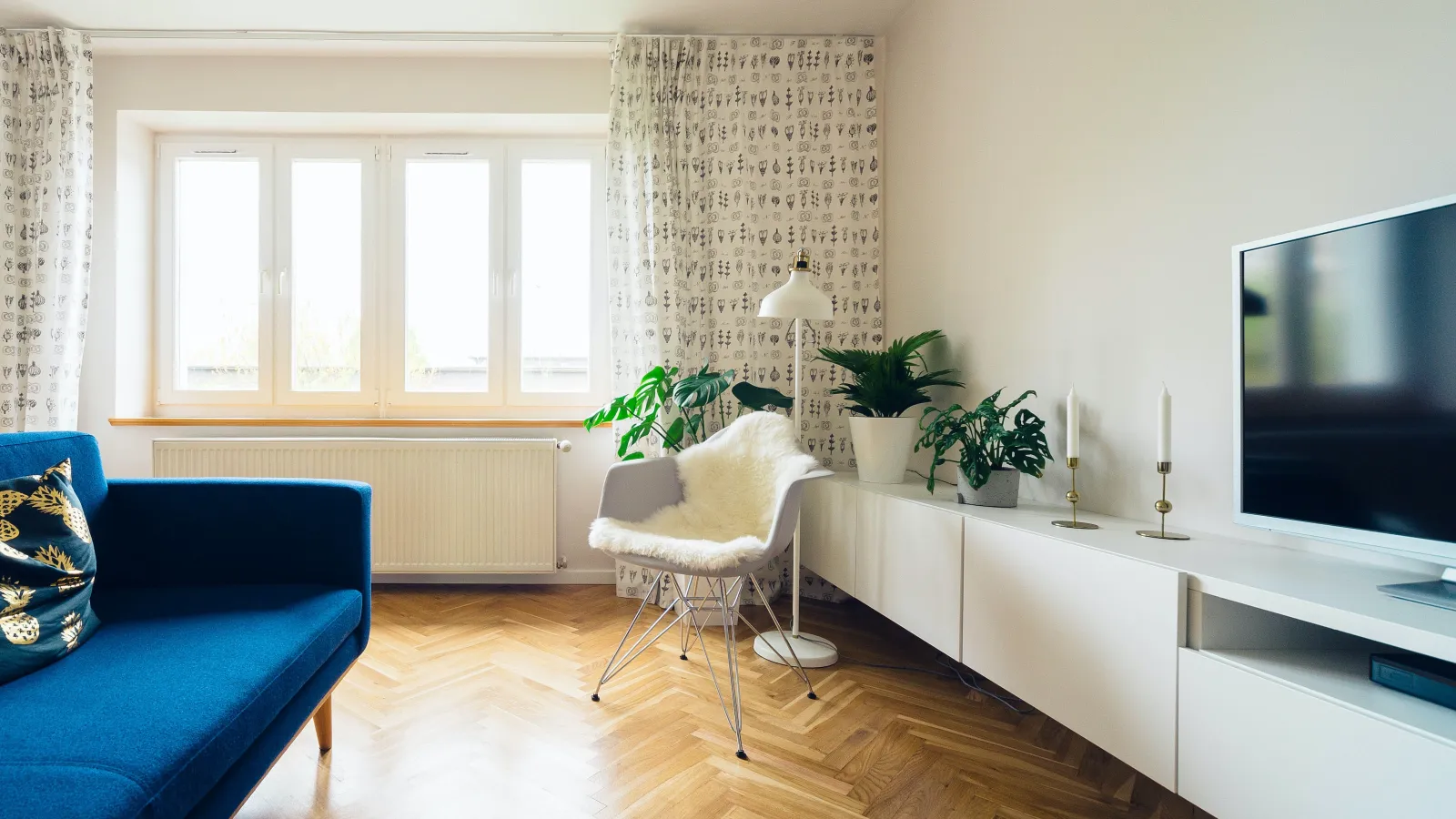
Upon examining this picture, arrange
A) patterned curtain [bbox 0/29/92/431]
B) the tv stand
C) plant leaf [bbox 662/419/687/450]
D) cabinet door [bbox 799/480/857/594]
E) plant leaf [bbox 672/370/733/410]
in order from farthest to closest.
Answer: patterned curtain [bbox 0/29/92/431], plant leaf [bbox 662/419/687/450], plant leaf [bbox 672/370/733/410], cabinet door [bbox 799/480/857/594], the tv stand

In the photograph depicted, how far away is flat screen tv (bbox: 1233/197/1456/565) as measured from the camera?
38.7 inches

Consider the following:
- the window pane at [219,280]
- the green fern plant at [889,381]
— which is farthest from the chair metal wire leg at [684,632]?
the window pane at [219,280]

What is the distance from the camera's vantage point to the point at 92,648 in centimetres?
115

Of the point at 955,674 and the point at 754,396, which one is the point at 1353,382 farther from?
the point at 754,396

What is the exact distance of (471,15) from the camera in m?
2.76

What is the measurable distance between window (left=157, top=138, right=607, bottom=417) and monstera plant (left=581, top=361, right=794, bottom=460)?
0.57m

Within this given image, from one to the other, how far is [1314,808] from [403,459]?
310 cm

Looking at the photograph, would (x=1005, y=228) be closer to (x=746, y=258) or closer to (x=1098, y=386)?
(x=1098, y=386)

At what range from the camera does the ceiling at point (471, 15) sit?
268cm

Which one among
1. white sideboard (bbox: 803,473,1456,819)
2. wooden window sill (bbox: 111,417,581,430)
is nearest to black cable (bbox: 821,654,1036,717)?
white sideboard (bbox: 803,473,1456,819)

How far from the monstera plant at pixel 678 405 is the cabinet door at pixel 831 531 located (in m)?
0.38

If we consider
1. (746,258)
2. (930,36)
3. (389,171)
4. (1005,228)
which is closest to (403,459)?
(389,171)

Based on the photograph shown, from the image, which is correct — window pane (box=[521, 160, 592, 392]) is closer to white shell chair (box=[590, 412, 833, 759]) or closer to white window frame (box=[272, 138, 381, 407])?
white window frame (box=[272, 138, 381, 407])

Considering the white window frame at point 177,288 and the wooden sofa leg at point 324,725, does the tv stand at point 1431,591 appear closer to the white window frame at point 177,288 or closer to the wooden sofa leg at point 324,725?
the wooden sofa leg at point 324,725
